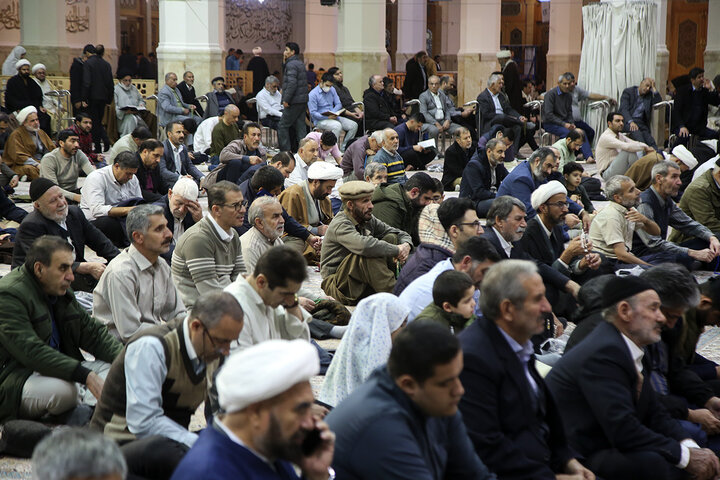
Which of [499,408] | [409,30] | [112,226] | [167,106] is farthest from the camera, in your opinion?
[409,30]

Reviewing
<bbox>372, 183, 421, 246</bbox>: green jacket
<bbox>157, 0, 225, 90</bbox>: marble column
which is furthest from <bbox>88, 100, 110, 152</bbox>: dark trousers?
<bbox>372, 183, 421, 246</bbox>: green jacket

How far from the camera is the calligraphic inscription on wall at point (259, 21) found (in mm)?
24250

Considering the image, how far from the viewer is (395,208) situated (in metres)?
6.82

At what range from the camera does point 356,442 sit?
99.8 inches

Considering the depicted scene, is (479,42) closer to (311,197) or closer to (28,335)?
(311,197)

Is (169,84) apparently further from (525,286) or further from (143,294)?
(525,286)

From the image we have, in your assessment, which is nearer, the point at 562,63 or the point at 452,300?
the point at 452,300

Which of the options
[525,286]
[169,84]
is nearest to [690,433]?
[525,286]

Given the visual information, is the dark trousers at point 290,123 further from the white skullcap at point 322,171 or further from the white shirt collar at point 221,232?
the white shirt collar at point 221,232

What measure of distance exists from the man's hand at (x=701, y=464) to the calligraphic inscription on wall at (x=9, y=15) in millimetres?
17839

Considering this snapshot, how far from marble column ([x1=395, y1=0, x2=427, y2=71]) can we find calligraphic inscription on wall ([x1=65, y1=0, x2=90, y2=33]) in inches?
241

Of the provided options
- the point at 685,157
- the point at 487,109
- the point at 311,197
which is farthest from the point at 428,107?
the point at 311,197

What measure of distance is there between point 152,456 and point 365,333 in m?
0.95

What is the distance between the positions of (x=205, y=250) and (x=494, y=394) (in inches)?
92.0
